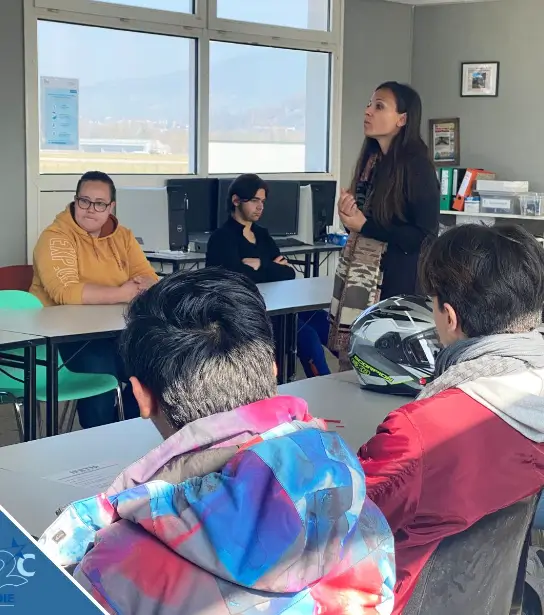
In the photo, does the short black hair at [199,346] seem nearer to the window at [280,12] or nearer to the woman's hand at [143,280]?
the woman's hand at [143,280]

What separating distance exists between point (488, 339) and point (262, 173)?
5.91 metres

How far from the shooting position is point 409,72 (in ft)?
27.6

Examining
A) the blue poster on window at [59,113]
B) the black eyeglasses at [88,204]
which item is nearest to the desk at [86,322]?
the black eyeglasses at [88,204]

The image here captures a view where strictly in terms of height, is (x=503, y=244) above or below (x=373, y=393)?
above

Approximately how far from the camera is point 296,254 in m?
6.73

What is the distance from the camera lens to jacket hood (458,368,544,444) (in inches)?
56.6

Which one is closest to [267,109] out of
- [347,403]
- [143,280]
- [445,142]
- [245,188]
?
[445,142]

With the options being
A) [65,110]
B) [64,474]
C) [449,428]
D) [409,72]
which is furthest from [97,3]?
[449,428]

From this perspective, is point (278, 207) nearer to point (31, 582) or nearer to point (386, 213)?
point (386, 213)

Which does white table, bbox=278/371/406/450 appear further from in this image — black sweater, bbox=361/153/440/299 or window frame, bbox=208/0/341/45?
window frame, bbox=208/0/341/45

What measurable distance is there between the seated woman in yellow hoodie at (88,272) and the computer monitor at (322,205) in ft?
10.2

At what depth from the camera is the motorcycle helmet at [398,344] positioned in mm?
2406

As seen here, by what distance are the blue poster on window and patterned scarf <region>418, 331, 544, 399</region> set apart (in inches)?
196

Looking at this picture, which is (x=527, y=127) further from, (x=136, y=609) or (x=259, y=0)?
(x=136, y=609)
